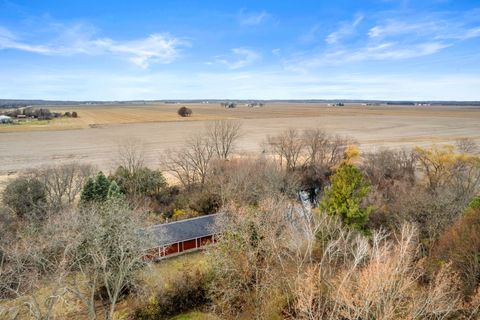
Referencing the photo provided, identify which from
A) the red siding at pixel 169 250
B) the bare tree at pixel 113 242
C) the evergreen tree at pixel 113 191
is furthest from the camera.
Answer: the evergreen tree at pixel 113 191

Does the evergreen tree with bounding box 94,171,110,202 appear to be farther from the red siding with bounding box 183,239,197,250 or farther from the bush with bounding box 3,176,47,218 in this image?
the red siding with bounding box 183,239,197,250

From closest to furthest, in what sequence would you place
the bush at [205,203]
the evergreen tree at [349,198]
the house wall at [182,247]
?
the evergreen tree at [349,198]
the house wall at [182,247]
the bush at [205,203]

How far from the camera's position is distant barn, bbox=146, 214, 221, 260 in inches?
985

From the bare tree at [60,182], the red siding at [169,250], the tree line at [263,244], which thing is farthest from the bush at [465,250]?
the bare tree at [60,182]

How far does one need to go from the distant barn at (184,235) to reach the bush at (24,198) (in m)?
10.1

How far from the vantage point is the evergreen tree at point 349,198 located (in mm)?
22906

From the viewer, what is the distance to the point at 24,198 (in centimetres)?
2755

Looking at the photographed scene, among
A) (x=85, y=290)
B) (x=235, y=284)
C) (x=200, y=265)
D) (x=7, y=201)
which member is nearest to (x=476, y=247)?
(x=235, y=284)

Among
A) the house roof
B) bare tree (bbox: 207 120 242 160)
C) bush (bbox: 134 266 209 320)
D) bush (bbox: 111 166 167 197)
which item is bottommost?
bush (bbox: 134 266 209 320)

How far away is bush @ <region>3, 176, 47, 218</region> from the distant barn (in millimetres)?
10148

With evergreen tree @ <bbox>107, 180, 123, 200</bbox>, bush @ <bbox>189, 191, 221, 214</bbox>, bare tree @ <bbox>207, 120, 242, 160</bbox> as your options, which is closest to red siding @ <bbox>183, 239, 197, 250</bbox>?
bush @ <bbox>189, 191, 221, 214</bbox>

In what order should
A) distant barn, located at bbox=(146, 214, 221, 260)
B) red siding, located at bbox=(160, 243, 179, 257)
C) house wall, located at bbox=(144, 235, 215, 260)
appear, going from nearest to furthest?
1. distant barn, located at bbox=(146, 214, 221, 260)
2. house wall, located at bbox=(144, 235, 215, 260)
3. red siding, located at bbox=(160, 243, 179, 257)

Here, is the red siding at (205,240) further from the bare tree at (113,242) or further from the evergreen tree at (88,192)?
the evergreen tree at (88,192)

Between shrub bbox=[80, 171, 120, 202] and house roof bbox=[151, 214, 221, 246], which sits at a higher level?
shrub bbox=[80, 171, 120, 202]
